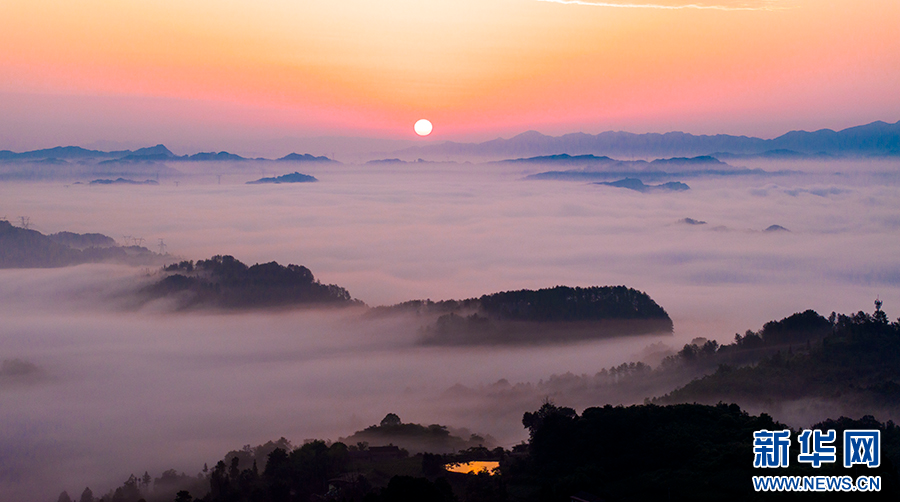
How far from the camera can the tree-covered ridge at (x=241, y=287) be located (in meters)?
108

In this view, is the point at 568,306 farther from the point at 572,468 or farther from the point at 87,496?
the point at 87,496

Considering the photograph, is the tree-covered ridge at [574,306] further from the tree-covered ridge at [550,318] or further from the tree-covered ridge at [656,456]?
the tree-covered ridge at [656,456]

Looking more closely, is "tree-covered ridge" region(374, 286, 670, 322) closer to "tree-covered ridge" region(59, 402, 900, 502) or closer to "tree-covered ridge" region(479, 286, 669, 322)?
"tree-covered ridge" region(479, 286, 669, 322)

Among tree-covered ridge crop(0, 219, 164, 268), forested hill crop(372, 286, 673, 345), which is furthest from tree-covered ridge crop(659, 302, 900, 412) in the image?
tree-covered ridge crop(0, 219, 164, 268)

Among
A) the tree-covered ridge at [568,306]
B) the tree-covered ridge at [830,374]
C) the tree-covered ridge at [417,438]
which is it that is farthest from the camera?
the tree-covered ridge at [568,306]

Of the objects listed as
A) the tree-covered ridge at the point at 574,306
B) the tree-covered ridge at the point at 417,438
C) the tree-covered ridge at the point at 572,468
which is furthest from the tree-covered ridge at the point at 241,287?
the tree-covered ridge at the point at 572,468

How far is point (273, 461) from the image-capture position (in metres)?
33.8

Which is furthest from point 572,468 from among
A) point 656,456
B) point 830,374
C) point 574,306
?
point 574,306

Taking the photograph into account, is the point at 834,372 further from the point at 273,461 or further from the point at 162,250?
the point at 162,250

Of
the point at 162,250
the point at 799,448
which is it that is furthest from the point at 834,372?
the point at 162,250

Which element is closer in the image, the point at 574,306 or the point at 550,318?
the point at 550,318

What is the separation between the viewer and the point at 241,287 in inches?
4375

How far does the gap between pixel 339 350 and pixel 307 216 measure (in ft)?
384

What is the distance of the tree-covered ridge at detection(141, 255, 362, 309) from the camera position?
108m
